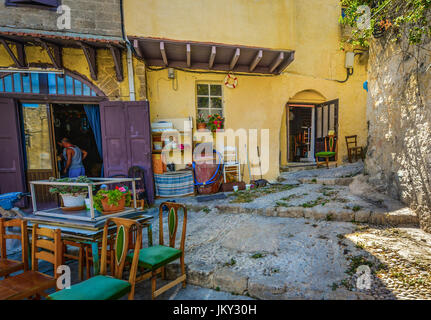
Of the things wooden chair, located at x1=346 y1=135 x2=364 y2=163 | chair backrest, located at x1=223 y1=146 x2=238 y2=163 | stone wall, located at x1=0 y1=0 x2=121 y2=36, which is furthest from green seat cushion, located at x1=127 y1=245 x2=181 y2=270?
wooden chair, located at x1=346 y1=135 x2=364 y2=163

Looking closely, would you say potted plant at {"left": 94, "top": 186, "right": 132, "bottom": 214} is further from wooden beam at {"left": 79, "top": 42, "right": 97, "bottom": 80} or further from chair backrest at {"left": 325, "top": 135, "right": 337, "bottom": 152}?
chair backrest at {"left": 325, "top": 135, "right": 337, "bottom": 152}

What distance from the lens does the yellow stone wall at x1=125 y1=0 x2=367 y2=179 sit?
5.61m

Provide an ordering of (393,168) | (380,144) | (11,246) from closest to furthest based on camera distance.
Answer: (11,246) → (393,168) → (380,144)

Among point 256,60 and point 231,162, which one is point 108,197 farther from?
point 256,60

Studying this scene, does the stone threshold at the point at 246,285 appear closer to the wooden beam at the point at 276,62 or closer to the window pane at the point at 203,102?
the window pane at the point at 203,102

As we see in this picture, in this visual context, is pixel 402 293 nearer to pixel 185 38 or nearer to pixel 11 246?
pixel 11 246

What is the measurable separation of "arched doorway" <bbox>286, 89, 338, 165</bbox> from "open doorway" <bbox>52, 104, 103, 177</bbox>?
7.43 metres

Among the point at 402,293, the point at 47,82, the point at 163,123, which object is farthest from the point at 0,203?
the point at 402,293

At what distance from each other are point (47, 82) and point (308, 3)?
8.21 m

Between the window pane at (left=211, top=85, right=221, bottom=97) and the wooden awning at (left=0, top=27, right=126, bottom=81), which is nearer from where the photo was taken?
the wooden awning at (left=0, top=27, right=126, bottom=81)

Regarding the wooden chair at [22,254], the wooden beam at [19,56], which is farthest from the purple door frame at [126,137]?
the wooden chair at [22,254]

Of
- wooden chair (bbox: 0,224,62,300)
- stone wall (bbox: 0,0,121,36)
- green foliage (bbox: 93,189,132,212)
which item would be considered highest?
stone wall (bbox: 0,0,121,36)

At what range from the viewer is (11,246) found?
3.55 metres

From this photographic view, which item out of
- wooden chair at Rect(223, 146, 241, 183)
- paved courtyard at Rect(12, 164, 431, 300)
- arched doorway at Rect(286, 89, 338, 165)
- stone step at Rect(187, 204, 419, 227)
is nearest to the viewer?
paved courtyard at Rect(12, 164, 431, 300)
